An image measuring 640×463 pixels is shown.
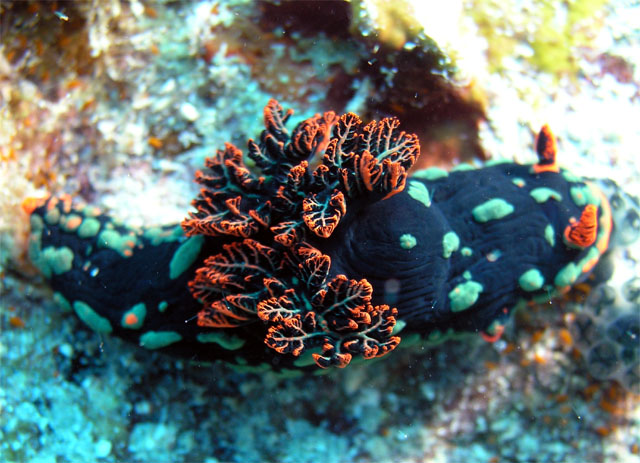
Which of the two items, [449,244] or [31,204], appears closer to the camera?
[449,244]

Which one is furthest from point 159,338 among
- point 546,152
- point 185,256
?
point 546,152

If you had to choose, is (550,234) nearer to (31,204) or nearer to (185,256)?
(185,256)

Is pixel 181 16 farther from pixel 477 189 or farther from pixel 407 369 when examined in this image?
pixel 407 369

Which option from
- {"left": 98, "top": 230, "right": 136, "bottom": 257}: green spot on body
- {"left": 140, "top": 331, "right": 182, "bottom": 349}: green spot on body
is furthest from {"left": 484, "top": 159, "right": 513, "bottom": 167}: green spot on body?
{"left": 98, "top": 230, "right": 136, "bottom": 257}: green spot on body

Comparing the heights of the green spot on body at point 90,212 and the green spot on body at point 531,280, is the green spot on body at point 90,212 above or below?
above

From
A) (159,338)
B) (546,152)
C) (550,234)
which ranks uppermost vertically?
(546,152)

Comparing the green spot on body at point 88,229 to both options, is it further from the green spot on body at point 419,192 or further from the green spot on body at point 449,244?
the green spot on body at point 449,244

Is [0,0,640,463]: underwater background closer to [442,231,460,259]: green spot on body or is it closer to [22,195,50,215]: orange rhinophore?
[22,195,50,215]: orange rhinophore

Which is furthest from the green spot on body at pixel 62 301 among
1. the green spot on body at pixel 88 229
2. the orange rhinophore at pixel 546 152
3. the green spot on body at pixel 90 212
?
the orange rhinophore at pixel 546 152
